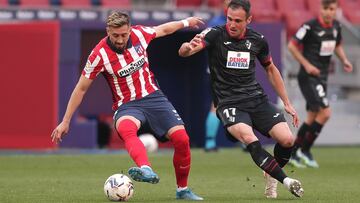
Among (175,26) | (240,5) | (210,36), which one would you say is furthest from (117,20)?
(240,5)

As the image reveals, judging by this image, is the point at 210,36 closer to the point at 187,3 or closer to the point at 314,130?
the point at 314,130

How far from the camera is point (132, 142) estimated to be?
918 cm

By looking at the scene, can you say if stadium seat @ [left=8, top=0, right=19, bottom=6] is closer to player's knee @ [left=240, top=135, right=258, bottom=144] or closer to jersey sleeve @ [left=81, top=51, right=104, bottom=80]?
jersey sleeve @ [left=81, top=51, right=104, bottom=80]

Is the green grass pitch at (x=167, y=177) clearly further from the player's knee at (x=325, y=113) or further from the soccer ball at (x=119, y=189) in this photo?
the player's knee at (x=325, y=113)

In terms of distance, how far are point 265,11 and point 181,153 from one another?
44.6ft

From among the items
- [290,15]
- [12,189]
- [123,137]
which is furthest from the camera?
[290,15]

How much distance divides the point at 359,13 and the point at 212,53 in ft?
49.7

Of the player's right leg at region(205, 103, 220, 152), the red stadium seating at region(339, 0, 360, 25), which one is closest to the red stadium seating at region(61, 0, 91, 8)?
the player's right leg at region(205, 103, 220, 152)

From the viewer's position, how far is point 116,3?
21188mm

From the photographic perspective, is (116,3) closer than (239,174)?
No

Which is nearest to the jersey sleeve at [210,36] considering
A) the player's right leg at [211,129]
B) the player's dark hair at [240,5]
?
the player's dark hair at [240,5]

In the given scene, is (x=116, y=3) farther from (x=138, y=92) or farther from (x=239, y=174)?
(x=138, y=92)

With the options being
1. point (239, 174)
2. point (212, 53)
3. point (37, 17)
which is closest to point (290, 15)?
point (37, 17)

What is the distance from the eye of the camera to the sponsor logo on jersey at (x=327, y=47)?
47.8ft
